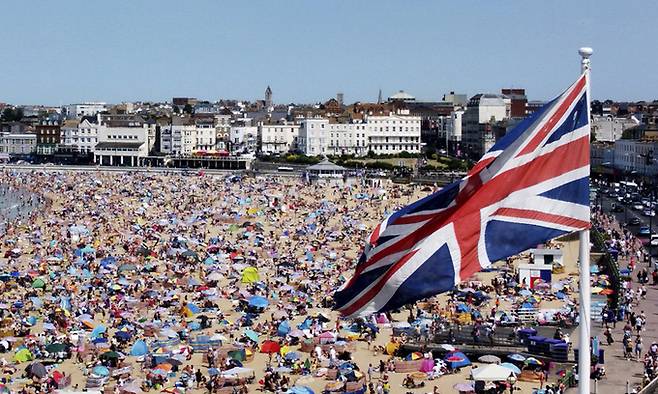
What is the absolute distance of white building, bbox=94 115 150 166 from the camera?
96.8 meters

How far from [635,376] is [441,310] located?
24.3 ft

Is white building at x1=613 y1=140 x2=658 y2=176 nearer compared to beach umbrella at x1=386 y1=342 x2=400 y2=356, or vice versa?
beach umbrella at x1=386 y1=342 x2=400 y2=356

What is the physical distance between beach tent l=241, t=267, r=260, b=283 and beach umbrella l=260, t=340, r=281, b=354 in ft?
28.1

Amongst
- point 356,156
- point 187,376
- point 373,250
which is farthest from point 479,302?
point 356,156

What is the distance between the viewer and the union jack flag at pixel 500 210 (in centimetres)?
630

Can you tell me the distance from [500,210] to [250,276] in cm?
2518

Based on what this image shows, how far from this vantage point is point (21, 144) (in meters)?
104

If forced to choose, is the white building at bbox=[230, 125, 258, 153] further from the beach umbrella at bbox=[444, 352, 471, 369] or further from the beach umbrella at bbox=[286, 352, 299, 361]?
the beach umbrella at bbox=[444, 352, 471, 369]

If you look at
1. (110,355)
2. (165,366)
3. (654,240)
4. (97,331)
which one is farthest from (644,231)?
(110,355)

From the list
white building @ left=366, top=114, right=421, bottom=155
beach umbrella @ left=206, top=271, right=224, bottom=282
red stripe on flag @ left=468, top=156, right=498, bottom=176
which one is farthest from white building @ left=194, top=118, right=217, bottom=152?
red stripe on flag @ left=468, top=156, right=498, bottom=176

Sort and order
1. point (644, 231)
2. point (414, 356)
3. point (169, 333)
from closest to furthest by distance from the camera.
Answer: point (414, 356), point (169, 333), point (644, 231)

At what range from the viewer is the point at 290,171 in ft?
270

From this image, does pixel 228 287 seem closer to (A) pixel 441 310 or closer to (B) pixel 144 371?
(A) pixel 441 310

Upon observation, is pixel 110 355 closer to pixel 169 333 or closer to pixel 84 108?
pixel 169 333
